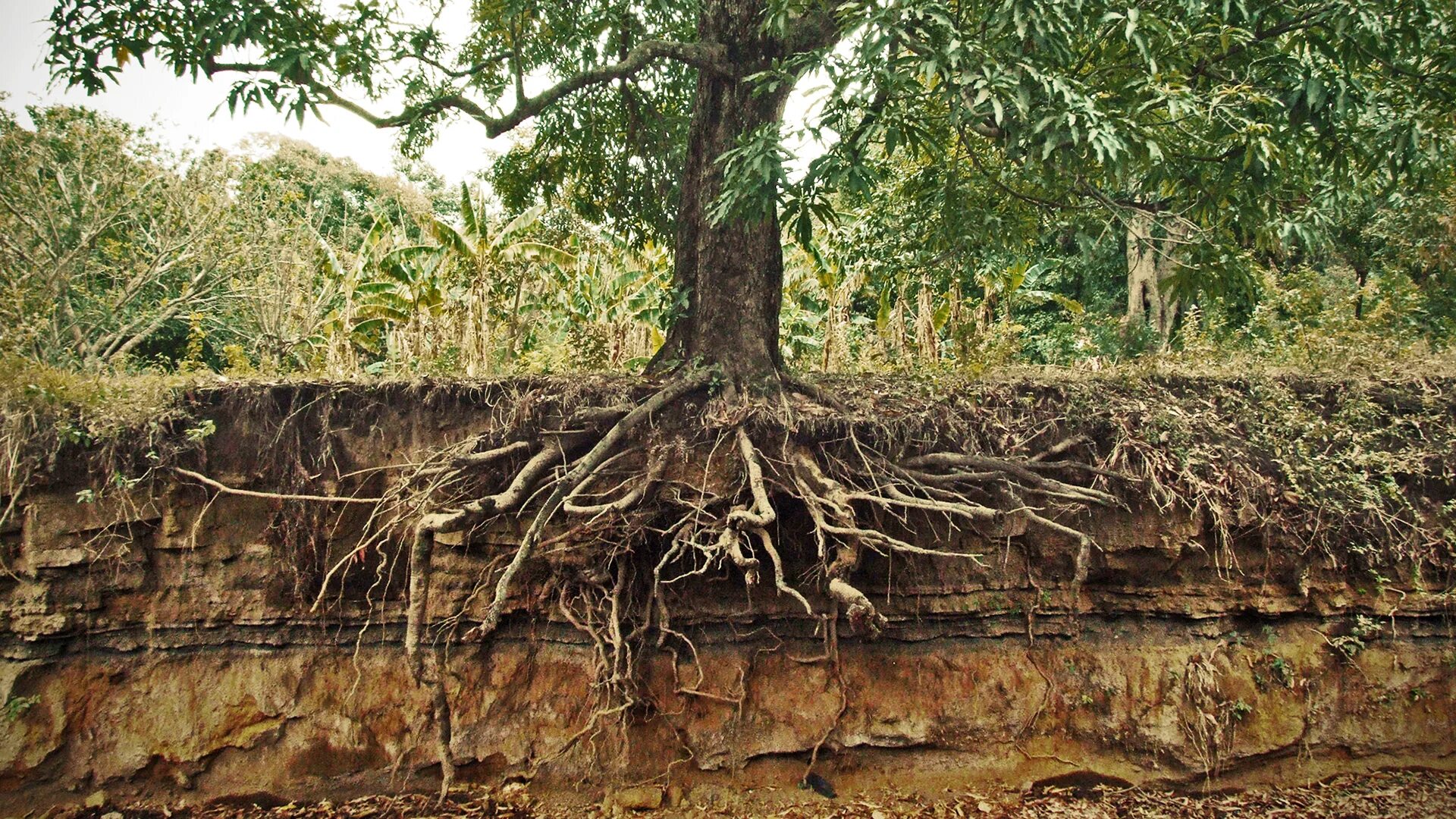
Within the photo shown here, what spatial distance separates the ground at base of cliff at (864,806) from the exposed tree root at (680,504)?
0.46 meters

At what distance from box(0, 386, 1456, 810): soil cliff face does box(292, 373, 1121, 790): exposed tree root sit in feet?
0.52

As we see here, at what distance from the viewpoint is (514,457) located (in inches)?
208

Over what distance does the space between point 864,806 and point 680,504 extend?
7.55 feet

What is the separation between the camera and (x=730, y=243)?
5457mm

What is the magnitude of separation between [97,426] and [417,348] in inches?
89.9

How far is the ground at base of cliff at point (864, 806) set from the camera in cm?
508

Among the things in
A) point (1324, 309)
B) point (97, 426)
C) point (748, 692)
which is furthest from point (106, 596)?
point (1324, 309)

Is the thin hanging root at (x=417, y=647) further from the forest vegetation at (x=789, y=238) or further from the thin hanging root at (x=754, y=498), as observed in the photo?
the thin hanging root at (x=754, y=498)

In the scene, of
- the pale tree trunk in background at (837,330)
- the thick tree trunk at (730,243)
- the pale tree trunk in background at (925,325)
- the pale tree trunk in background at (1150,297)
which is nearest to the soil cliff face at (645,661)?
the thick tree trunk at (730,243)

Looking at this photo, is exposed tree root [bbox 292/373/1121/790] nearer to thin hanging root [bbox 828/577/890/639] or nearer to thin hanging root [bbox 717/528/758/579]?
thin hanging root [bbox 717/528/758/579]

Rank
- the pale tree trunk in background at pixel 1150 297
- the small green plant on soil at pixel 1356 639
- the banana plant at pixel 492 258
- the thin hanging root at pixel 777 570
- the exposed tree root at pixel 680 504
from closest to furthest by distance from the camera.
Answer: the thin hanging root at pixel 777 570, the exposed tree root at pixel 680 504, the small green plant on soil at pixel 1356 639, the banana plant at pixel 492 258, the pale tree trunk in background at pixel 1150 297

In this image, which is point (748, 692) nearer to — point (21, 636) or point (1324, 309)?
point (21, 636)

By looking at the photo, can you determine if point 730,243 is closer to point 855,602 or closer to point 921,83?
point 921,83

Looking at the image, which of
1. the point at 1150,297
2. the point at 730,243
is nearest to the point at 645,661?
the point at 730,243
